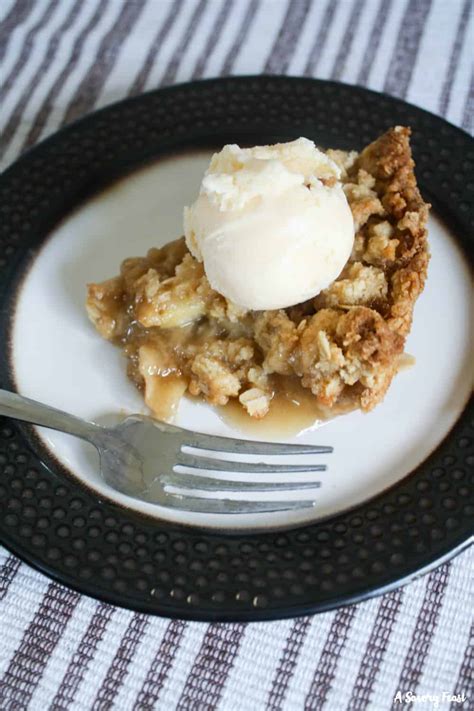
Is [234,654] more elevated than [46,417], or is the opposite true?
[46,417]

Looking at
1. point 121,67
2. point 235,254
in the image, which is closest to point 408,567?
point 235,254

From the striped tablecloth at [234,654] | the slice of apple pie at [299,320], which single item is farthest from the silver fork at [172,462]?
the striped tablecloth at [234,654]

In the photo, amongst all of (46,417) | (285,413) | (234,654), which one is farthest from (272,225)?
(234,654)

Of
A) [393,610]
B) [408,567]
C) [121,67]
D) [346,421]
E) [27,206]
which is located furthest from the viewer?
[121,67]

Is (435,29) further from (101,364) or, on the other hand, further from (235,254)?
(101,364)

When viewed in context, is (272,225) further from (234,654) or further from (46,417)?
(234,654)

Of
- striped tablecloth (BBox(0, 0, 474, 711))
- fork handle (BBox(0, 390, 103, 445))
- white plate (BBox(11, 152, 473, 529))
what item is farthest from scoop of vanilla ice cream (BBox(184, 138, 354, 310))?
striped tablecloth (BBox(0, 0, 474, 711))
